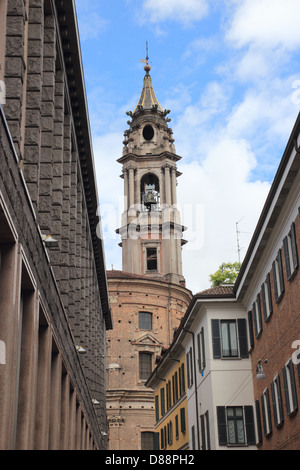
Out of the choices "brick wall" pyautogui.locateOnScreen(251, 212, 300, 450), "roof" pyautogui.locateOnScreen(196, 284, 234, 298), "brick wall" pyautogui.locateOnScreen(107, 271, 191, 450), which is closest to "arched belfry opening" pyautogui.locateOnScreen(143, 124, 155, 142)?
"brick wall" pyautogui.locateOnScreen(107, 271, 191, 450)

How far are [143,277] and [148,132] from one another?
1961cm

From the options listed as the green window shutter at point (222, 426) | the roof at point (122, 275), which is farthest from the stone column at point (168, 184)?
the green window shutter at point (222, 426)

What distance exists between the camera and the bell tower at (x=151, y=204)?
7019cm

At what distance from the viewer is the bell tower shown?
70188 mm

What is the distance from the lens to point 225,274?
56.0 meters

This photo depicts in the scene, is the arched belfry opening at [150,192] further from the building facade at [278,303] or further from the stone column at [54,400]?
the stone column at [54,400]

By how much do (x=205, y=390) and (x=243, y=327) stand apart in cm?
349

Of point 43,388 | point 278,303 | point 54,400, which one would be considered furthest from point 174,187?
point 43,388

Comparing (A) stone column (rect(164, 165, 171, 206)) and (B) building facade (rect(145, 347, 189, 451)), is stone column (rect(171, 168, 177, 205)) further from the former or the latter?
(B) building facade (rect(145, 347, 189, 451))

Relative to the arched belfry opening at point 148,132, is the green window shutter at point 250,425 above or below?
below

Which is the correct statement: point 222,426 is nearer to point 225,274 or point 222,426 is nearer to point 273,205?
point 273,205

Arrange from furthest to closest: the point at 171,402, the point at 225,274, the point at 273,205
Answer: the point at 225,274 → the point at 171,402 → the point at 273,205

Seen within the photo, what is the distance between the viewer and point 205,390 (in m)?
34.4

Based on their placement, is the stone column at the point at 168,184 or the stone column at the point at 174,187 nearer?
the stone column at the point at 168,184
